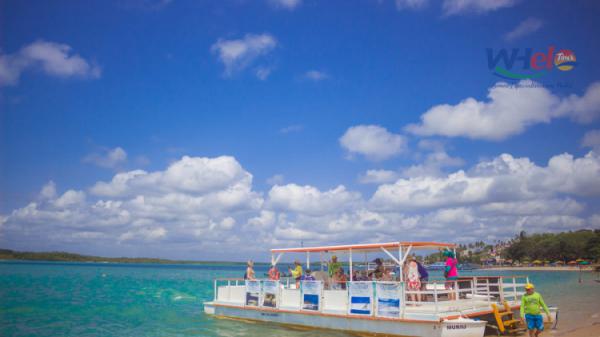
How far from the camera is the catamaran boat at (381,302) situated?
12492mm

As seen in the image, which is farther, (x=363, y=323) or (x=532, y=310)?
(x=363, y=323)

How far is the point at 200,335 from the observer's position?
54.8 ft

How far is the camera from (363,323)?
45.9 feet

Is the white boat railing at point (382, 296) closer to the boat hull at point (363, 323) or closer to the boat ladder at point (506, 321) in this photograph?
the boat hull at point (363, 323)

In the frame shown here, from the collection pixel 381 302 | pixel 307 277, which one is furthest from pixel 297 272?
pixel 381 302

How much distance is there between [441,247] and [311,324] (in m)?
5.41

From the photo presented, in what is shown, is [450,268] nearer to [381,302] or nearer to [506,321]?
[506,321]

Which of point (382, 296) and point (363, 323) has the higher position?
point (382, 296)

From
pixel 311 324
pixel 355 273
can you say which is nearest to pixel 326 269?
pixel 355 273

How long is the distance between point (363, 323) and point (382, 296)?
45.9 inches

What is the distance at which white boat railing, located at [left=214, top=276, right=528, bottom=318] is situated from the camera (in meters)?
13.2

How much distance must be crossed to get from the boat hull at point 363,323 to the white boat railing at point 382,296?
0.21 m

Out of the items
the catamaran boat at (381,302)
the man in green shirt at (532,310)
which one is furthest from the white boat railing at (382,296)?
the man in green shirt at (532,310)

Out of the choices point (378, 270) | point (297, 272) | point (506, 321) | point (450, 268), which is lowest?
point (506, 321)
